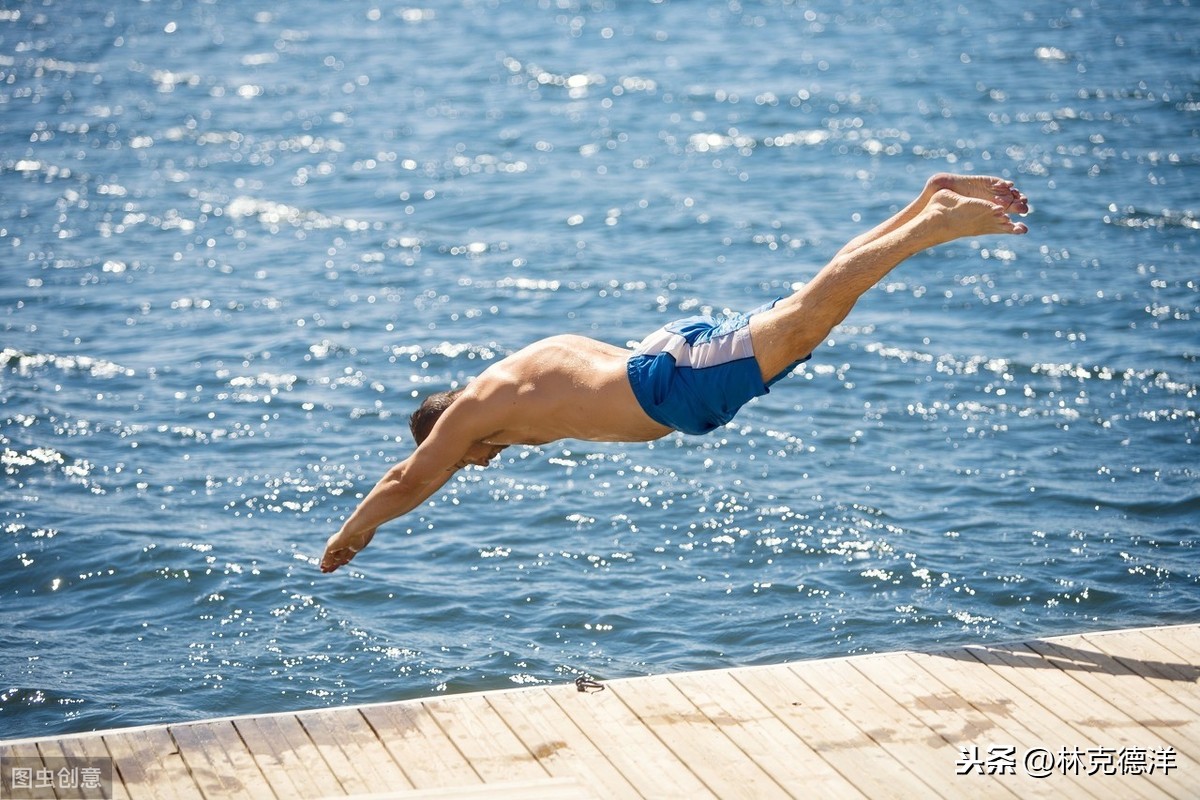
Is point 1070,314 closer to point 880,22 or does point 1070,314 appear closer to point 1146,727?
point 1146,727

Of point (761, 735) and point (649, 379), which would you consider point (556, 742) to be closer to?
point (761, 735)

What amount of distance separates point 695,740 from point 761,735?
1.12ft

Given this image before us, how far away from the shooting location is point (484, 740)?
739 cm

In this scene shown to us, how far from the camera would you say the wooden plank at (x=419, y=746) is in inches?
278

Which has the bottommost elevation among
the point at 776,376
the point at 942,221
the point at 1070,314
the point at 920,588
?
the point at 920,588

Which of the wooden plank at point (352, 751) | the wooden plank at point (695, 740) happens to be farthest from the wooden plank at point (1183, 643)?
the wooden plank at point (352, 751)

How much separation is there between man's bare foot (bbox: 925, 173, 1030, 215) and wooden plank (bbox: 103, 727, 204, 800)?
4.76m

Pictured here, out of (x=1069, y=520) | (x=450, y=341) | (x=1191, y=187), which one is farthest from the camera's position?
(x=1191, y=187)

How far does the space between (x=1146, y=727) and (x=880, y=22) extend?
2197 cm

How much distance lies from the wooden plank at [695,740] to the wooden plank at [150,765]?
2.27 m

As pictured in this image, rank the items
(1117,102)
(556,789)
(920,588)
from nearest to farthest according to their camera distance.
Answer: (556,789) → (920,588) → (1117,102)

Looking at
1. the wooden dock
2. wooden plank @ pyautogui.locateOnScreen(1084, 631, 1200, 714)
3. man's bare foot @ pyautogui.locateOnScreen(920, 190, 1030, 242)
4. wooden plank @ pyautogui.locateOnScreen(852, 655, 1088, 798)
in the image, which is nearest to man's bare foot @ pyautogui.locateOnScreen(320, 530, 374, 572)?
the wooden dock

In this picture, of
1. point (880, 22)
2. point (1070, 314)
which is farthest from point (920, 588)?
point (880, 22)

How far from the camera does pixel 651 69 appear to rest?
25672 mm
